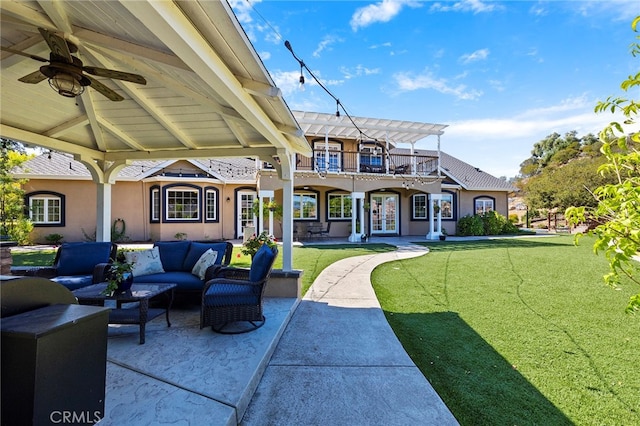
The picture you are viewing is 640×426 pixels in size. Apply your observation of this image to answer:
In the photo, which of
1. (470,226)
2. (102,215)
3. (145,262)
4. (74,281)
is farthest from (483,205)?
(74,281)

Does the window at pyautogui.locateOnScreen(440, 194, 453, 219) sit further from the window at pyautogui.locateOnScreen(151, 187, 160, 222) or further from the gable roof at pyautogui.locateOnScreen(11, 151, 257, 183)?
the window at pyautogui.locateOnScreen(151, 187, 160, 222)

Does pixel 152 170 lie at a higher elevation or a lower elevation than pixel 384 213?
higher

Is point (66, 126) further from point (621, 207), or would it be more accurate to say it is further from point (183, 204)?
point (183, 204)

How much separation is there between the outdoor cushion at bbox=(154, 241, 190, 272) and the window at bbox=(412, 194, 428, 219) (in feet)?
47.1

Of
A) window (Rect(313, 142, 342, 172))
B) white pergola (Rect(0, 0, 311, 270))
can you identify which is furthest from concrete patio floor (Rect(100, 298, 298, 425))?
window (Rect(313, 142, 342, 172))

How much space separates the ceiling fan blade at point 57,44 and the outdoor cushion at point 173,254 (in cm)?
312

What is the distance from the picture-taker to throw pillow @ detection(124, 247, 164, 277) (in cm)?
463

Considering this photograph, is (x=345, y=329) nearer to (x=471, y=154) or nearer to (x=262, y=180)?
(x=262, y=180)

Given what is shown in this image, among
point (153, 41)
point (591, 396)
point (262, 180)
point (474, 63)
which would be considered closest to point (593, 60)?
point (474, 63)

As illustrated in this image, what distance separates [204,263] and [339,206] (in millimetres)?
11908

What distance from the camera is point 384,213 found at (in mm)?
17078

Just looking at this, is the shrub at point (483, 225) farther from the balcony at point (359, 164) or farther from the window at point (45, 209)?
the window at point (45, 209)

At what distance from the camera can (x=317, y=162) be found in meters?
14.8

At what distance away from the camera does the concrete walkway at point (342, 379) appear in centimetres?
229
